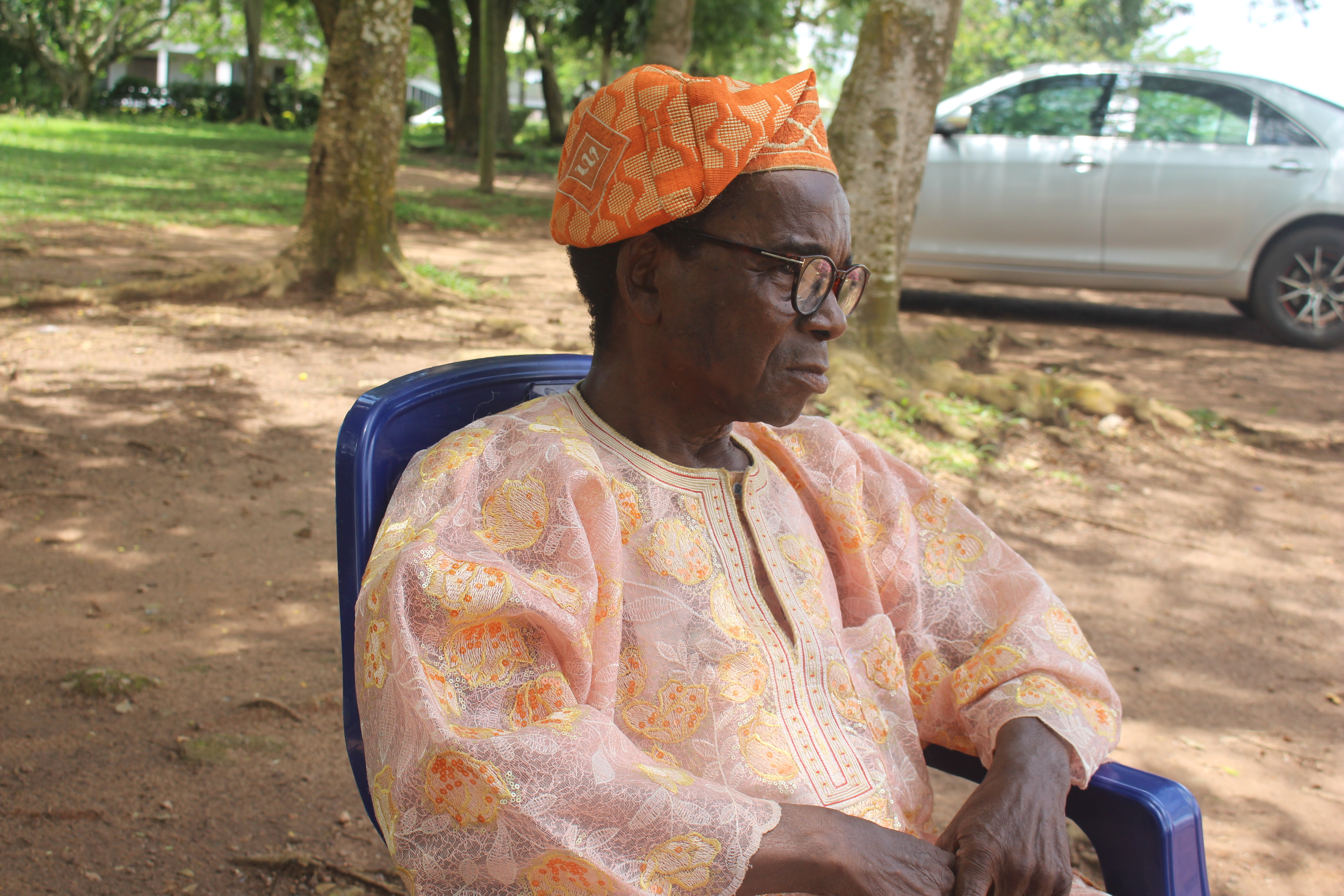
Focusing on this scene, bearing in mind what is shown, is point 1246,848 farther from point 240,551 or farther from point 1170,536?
point 240,551

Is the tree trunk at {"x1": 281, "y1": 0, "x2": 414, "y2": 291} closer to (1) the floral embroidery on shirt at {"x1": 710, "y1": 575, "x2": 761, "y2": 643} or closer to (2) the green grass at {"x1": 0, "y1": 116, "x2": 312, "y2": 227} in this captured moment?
(2) the green grass at {"x1": 0, "y1": 116, "x2": 312, "y2": 227}

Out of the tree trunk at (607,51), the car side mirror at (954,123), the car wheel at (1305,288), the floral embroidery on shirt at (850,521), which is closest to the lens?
the floral embroidery on shirt at (850,521)

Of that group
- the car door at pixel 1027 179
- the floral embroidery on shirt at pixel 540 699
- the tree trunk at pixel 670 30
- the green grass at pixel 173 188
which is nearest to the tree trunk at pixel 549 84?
the green grass at pixel 173 188

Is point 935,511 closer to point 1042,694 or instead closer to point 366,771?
point 1042,694

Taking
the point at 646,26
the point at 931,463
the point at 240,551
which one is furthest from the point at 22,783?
the point at 646,26

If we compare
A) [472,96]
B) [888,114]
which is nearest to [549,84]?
[472,96]

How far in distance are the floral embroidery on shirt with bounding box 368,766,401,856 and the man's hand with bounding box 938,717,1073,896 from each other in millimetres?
701

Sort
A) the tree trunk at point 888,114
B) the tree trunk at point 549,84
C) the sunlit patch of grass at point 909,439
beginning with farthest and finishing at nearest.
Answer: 1. the tree trunk at point 549,84
2. the tree trunk at point 888,114
3. the sunlit patch of grass at point 909,439

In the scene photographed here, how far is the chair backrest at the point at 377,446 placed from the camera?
1509 mm

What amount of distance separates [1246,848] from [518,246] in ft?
29.2

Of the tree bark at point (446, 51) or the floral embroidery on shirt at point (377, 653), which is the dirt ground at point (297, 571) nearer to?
the floral embroidery on shirt at point (377, 653)

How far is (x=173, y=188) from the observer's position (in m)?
12.6

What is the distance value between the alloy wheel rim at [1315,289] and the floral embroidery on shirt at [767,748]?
744 centimetres

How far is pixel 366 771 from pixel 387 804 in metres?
0.19
